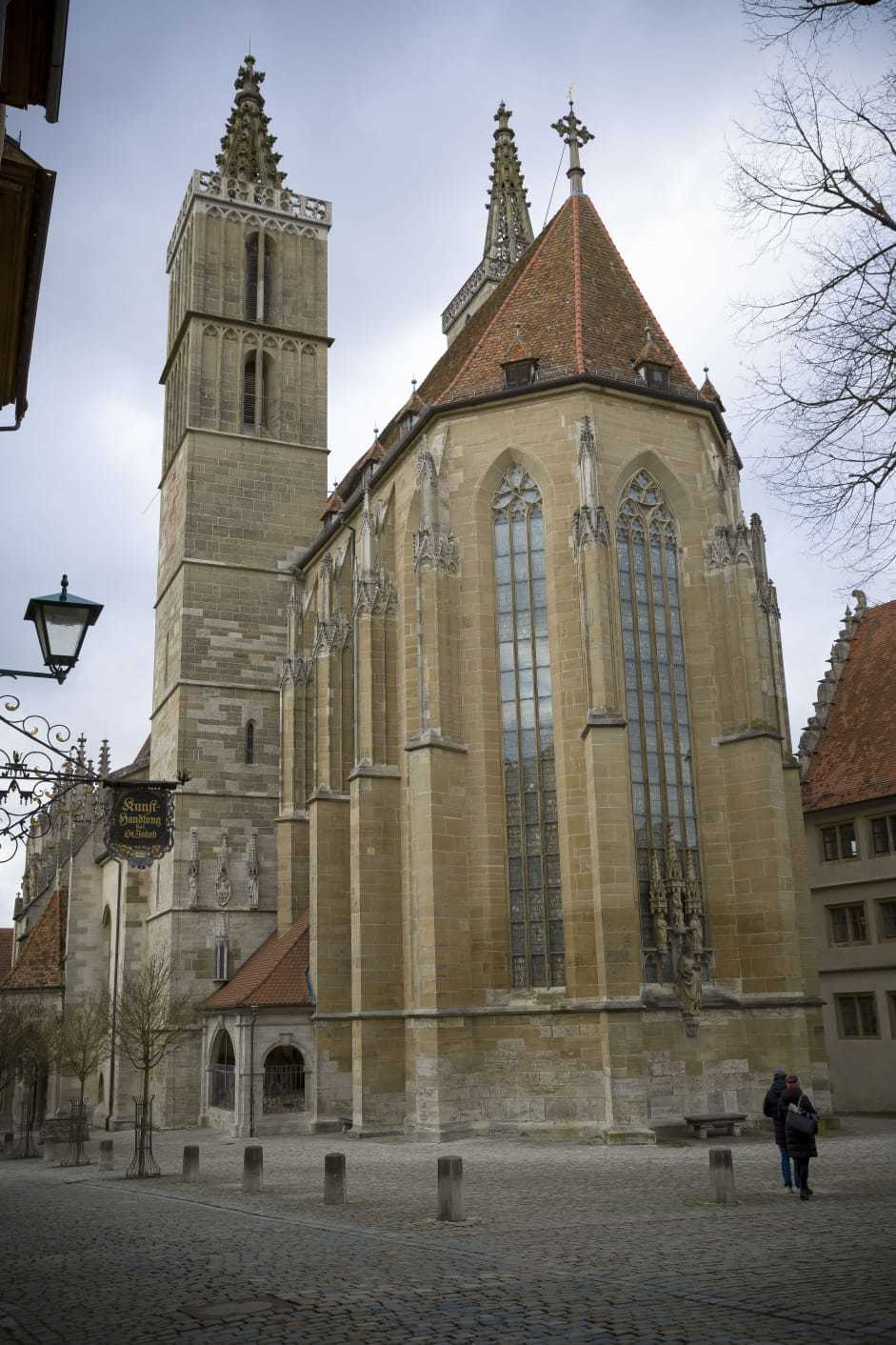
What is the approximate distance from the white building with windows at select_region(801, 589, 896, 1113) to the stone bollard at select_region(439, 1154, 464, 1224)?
18008mm

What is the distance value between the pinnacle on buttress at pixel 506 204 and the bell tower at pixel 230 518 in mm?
6339

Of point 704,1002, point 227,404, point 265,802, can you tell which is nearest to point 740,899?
point 704,1002

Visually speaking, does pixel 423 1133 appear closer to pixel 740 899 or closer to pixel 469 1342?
pixel 740 899

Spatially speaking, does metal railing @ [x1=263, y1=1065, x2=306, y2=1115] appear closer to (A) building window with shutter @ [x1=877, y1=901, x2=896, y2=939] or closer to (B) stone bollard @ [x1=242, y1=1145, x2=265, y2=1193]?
(B) stone bollard @ [x1=242, y1=1145, x2=265, y2=1193]

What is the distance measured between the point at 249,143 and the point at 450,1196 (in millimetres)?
37728

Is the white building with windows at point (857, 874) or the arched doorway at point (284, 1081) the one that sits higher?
the white building with windows at point (857, 874)

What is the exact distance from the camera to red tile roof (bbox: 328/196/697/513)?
26016 millimetres

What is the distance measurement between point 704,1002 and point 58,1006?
24727mm

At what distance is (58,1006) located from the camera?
39750 mm

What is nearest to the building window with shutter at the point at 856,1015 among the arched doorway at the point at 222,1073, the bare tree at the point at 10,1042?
the arched doorway at the point at 222,1073

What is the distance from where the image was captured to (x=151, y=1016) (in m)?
24.1

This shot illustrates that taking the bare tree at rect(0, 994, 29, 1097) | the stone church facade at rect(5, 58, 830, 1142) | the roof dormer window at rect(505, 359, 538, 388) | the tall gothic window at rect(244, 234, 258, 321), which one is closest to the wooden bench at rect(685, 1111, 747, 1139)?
the stone church facade at rect(5, 58, 830, 1142)

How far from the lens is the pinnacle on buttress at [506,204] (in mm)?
43287

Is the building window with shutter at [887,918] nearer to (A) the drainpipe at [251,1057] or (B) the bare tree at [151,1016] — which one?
(A) the drainpipe at [251,1057]
